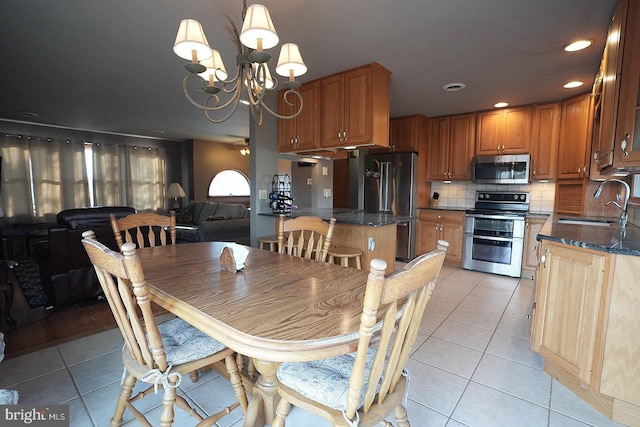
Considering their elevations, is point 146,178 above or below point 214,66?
below

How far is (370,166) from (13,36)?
160 inches

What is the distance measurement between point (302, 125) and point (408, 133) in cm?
200

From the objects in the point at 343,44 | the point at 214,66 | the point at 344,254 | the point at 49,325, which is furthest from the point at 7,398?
the point at 343,44

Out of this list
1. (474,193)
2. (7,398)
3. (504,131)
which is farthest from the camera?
(474,193)

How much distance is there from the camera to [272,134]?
11.4 feet

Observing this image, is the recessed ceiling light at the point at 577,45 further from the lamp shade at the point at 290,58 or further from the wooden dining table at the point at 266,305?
the wooden dining table at the point at 266,305

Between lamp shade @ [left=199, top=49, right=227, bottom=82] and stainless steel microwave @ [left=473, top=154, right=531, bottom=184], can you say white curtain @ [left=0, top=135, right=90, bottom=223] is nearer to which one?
lamp shade @ [left=199, top=49, right=227, bottom=82]

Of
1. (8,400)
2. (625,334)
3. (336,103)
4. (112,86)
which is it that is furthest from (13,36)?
(625,334)

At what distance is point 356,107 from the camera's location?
2.77 meters

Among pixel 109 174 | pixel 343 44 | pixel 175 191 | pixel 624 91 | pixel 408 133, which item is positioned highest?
pixel 343 44

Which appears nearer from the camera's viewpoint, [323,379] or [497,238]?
[323,379]

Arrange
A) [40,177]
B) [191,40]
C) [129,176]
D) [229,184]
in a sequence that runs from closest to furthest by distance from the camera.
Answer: [191,40], [40,177], [129,176], [229,184]

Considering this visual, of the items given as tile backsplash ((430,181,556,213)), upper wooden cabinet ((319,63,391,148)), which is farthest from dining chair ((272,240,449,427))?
tile backsplash ((430,181,556,213))

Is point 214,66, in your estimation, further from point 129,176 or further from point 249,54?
point 129,176
